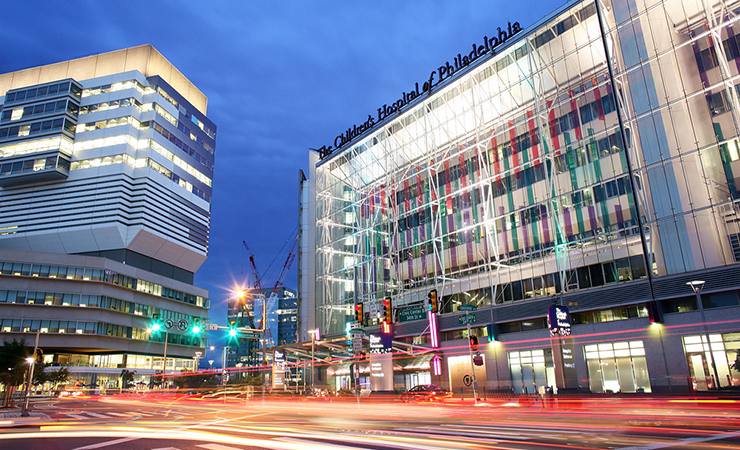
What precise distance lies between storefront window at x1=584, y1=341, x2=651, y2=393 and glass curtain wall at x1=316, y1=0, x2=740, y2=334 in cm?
550

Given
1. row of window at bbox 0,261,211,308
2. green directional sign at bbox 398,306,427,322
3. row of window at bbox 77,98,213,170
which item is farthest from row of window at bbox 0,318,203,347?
green directional sign at bbox 398,306,427,322

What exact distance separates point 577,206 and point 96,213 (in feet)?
295

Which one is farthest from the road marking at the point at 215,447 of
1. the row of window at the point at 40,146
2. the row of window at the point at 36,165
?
the row of window at the point at 40,146

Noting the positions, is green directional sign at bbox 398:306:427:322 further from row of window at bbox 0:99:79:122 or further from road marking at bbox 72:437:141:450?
row of window at bbox 0:99:79:122

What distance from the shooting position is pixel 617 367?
126ft

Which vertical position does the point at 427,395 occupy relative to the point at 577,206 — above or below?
below

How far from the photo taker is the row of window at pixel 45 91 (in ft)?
346

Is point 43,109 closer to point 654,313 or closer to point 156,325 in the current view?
point 156,325

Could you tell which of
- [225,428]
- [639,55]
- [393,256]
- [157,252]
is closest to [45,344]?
[157,252]

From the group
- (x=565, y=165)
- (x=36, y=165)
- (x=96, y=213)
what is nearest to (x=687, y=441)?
(x=565, y=165)

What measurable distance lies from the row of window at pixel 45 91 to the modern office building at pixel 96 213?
0.88 ft

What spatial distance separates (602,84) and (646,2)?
7.11 m

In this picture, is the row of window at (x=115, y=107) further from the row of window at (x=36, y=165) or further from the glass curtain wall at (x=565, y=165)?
the glass curtain wall at (x=565, y=165)

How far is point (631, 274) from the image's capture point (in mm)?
39625
